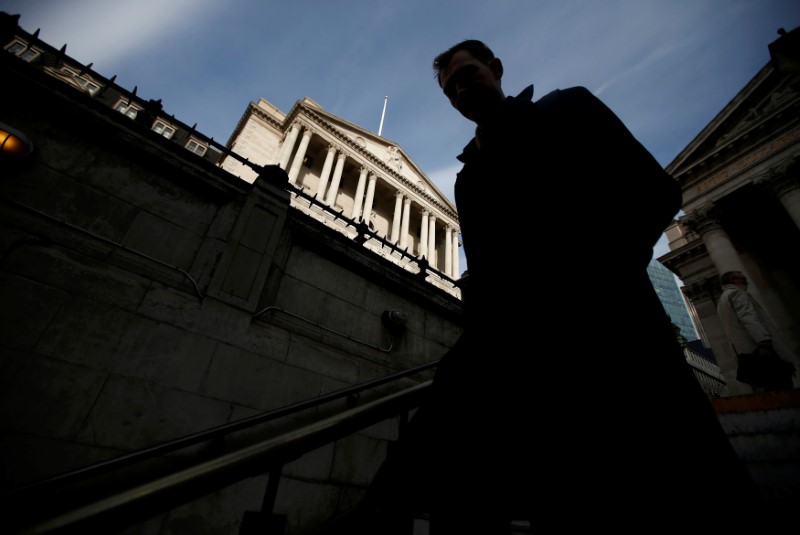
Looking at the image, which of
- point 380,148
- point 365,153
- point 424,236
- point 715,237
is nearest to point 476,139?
point 715,237

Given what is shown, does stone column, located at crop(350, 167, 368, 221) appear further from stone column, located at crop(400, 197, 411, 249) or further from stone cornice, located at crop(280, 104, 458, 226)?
stone column, located at crop(400, 197, 411, 249)

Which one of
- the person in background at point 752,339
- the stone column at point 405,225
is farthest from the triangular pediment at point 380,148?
the person in background at point 752,339

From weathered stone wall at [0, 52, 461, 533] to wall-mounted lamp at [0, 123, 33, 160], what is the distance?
5.0 inches

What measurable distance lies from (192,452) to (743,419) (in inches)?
216

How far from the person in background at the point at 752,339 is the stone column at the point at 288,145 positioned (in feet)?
78.5

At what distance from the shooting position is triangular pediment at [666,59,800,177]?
1386cm

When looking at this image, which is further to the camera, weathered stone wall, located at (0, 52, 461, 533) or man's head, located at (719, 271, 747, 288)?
man's head, located at (719, 271, 747, 288)

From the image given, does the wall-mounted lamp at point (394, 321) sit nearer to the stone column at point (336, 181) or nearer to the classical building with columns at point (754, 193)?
the classical building with columns at point (754, 193)

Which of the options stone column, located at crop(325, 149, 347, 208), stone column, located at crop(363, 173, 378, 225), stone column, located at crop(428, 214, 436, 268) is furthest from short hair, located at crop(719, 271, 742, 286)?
stone column, located at crop(428, 214, 436, 268)

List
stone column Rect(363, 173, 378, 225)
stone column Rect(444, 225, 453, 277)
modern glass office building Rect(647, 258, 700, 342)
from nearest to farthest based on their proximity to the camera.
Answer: stone column Rect(363, 173, 378, 225), stone column Rect(444, 225, 453, 277), modern glass office building Rect(647, 258, 700, 342)

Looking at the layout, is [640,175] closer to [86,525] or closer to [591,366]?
[591,366]

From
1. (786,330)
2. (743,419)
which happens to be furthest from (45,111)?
(786,330)

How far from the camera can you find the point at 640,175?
1.09m

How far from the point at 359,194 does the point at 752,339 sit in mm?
23696
